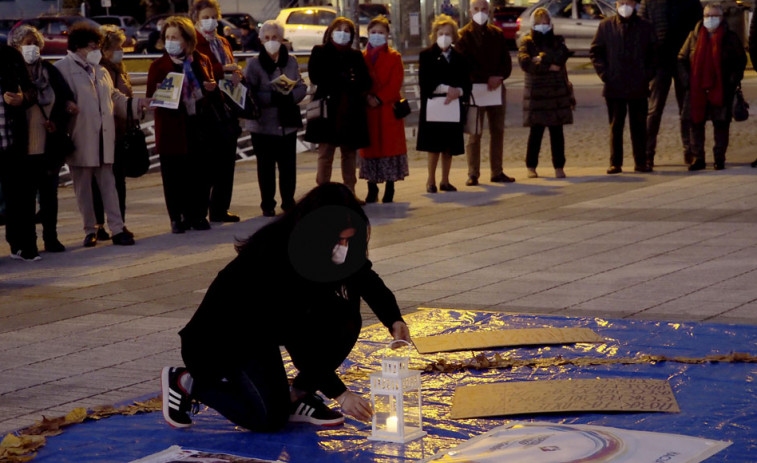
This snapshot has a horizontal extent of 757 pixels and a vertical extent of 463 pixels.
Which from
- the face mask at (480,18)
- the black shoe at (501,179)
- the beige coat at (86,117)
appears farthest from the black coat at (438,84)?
the beige coat at (86,117)

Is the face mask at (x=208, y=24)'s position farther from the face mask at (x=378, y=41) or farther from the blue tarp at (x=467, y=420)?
the blue tarp at (x=467, y=420)

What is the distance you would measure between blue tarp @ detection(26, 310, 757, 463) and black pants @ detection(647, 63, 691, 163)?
822 cm

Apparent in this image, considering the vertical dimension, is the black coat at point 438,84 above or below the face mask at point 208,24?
below

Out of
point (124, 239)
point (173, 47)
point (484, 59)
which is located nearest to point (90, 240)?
point (124, 239)

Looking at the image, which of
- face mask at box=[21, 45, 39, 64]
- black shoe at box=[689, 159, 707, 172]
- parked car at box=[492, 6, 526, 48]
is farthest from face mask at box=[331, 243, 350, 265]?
parked car at box=[492, 6, 526, 48]

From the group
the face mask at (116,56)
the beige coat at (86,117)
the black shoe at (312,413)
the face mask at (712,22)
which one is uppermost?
the face mask at (116,56)

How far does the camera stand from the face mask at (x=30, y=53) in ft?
31.8

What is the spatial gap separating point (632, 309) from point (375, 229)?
3.93 metres

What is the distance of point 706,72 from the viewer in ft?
46.0

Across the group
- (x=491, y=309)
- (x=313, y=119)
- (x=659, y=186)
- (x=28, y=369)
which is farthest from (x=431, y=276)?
(x=659, y=186)

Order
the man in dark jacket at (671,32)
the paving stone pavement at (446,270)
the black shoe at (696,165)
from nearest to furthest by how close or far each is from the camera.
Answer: the paving stone pavement at (446,270)
the black shoe at (696,165)
the man in dark jacket at (671,32)

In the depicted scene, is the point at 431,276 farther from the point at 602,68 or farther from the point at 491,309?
the point at 602,68

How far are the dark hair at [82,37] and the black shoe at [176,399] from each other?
5.52 metres

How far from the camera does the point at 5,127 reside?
372 inches
